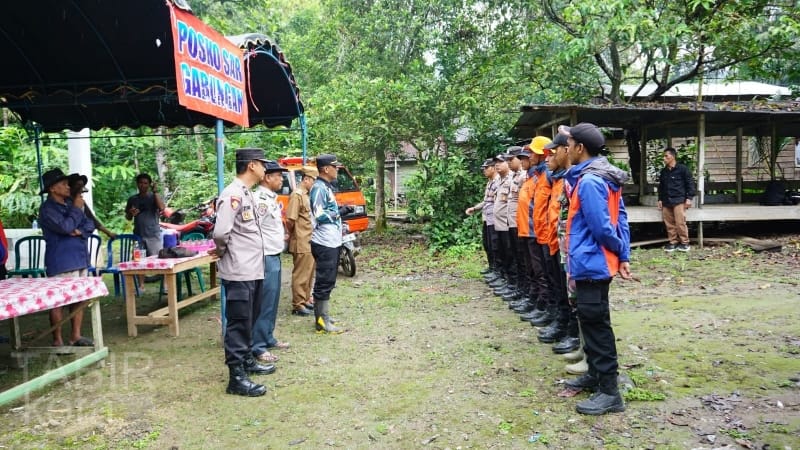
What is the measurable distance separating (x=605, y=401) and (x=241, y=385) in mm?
2580

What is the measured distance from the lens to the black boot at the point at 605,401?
11.9 ft

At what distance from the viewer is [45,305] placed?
13.6ft

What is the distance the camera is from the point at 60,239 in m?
5.18

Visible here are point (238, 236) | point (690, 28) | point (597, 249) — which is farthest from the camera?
point (690, 28)

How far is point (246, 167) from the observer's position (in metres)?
4.19

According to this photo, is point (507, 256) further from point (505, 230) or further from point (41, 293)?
point (41, 293)

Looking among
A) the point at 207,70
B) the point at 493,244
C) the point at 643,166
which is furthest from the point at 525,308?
the point at 643,166

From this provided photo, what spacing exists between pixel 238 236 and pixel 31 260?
4.22 metres

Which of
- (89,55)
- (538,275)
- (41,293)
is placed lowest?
(538,275)

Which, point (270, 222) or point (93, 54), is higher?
point (93, 54)

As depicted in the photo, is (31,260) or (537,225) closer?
(537,225)

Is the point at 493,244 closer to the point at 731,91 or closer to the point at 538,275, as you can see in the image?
the point at 538,275

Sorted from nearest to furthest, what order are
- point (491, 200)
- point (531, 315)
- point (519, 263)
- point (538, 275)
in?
point (538, 275)
point (531, 315)
point (519, 263)
point (491, 200)

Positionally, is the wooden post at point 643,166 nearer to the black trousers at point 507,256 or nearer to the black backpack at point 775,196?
the black backpack at point 775,196
